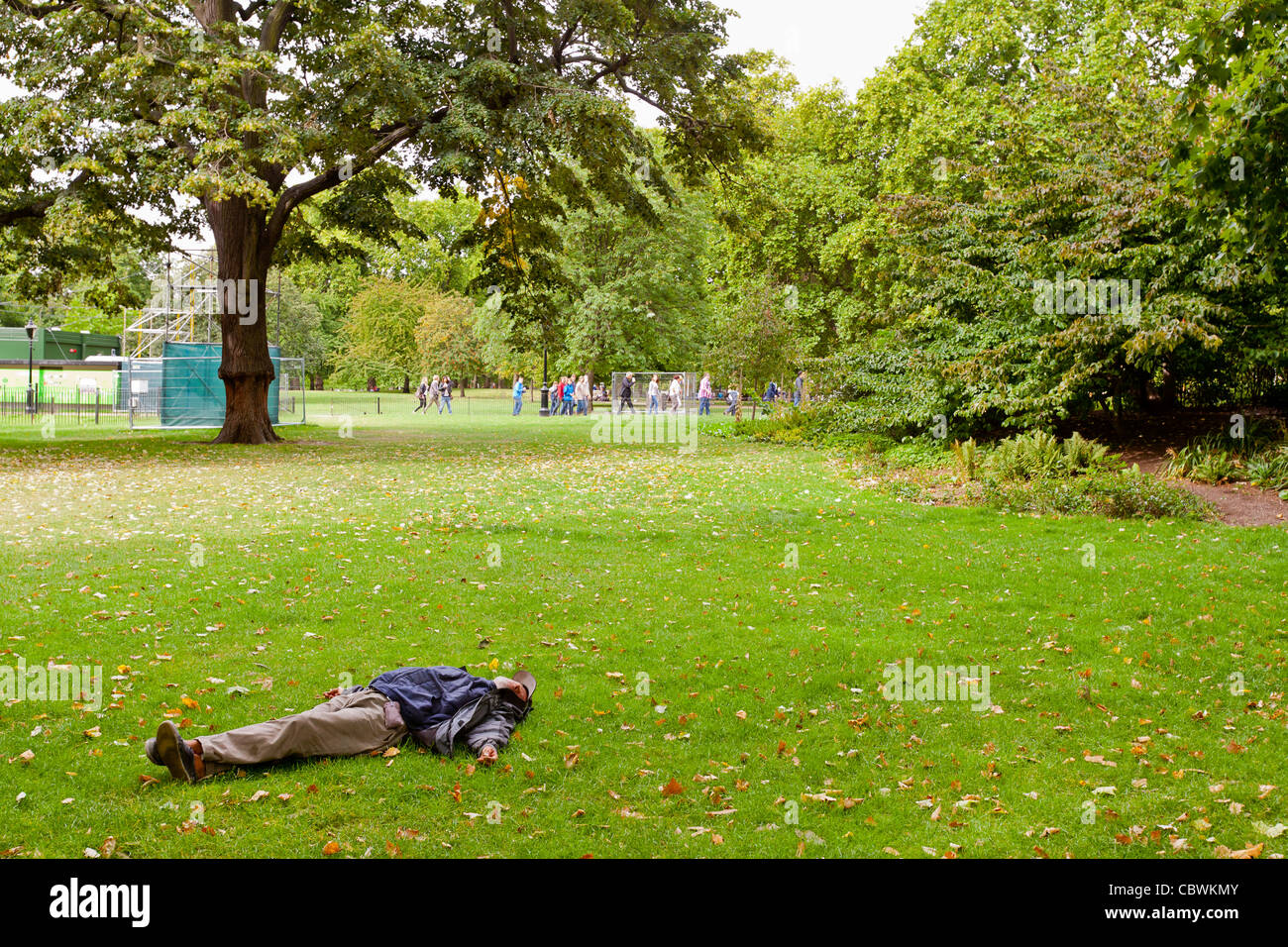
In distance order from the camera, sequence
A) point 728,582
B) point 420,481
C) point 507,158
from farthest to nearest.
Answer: point 507,158, point 420,481, point 728,582

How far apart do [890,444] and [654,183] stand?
8.49 metres

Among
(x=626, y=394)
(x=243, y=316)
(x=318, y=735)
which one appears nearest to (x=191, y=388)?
(x=243, y=316)

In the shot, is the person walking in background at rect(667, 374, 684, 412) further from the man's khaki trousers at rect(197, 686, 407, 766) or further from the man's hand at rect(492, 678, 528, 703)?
the man's khaki trousers at rect(197, 686, 407, 766)

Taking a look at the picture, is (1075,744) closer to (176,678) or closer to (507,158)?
(176,678)

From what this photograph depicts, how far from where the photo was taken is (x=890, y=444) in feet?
68.3

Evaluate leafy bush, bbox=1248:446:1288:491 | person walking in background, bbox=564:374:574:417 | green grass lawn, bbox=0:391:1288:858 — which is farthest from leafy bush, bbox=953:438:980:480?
person walking in background, bbox=564:374:574:417

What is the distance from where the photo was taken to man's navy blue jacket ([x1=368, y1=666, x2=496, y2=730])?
18.0 ft

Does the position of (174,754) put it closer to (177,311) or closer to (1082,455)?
(1082,455)

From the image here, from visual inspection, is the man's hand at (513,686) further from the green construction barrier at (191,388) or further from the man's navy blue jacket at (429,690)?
the green construction barrier at (191,388)

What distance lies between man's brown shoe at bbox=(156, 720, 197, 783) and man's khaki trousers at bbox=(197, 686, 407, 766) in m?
0.09

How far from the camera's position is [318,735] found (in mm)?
5125

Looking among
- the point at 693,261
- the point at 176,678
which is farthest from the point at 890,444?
the point at 693,261

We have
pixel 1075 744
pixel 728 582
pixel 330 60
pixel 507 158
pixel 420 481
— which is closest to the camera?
pixel 1075 744

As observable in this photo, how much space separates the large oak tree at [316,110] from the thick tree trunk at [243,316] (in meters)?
0.05
